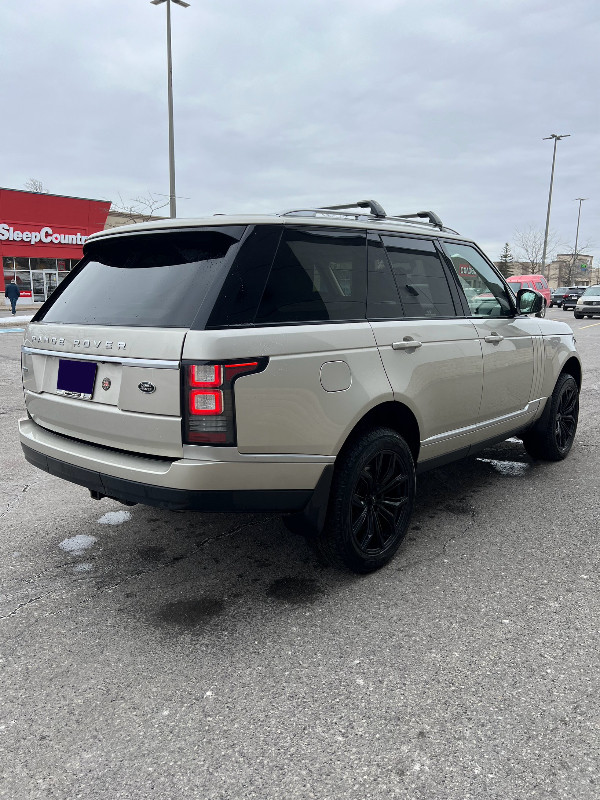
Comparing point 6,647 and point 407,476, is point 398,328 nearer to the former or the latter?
point 407,476

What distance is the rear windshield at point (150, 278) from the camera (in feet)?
9.16

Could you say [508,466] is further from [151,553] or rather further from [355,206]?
[151,553]

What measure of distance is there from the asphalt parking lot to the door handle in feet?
3.90

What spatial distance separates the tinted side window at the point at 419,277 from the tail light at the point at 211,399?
1.33 m

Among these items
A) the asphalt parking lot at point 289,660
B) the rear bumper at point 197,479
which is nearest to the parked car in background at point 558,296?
the asphalt parking lot at point 289,660

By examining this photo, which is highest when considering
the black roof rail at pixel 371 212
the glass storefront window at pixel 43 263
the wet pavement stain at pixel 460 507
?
the glass storefront window at pixel 43 263

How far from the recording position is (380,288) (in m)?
3.48

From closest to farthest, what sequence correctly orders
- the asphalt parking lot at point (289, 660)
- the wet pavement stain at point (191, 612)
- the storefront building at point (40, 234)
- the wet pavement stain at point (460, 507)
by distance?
the asphalt parking lot at point (289, 660) < the wet pavement stain at point (191, 612) < the wet pavement stain at point (460, 507) < the storefront building at point (40, 234)

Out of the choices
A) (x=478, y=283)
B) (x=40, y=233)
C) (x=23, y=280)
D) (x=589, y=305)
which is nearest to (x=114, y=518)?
(x=478, y=283)

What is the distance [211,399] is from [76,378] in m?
0.84

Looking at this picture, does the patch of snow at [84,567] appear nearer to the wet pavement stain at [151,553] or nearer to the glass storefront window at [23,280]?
the wet pavement stain at [151,553]

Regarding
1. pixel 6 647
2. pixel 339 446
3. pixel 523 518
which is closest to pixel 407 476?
pixel 339 446

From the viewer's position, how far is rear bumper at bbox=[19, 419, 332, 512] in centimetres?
269

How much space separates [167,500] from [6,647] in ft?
3.00
